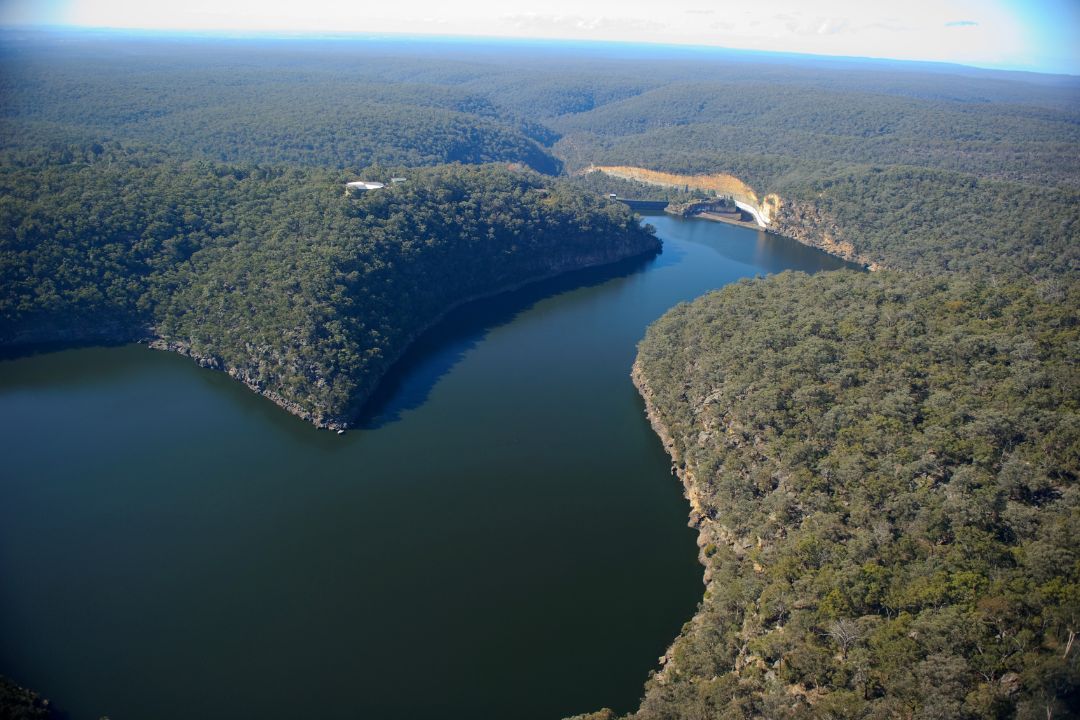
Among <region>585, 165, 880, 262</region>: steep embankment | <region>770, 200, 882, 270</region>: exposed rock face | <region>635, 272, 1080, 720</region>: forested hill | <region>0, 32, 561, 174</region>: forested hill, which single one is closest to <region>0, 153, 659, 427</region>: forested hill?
<region>635, 272, 1080, 720</region>: forested hill

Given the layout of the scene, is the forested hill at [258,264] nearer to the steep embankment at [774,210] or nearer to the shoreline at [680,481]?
the shoreline at [680,481]

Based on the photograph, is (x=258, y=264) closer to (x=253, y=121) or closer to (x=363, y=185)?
(x=363, y=185)

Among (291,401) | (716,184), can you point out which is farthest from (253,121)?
(291,401)

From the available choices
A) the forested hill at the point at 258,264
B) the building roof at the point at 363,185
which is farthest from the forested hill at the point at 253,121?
the building roof at the point at 363,185

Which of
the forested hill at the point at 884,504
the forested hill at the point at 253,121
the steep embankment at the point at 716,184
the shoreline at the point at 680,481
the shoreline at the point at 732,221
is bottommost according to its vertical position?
the shoreline at the point at 680,481

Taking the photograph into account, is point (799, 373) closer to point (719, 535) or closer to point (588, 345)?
point (719, 535)

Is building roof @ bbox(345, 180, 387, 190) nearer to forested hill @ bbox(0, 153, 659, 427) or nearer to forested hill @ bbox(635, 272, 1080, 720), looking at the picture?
forested hill @ bbox(0, 153, 659, 427)
